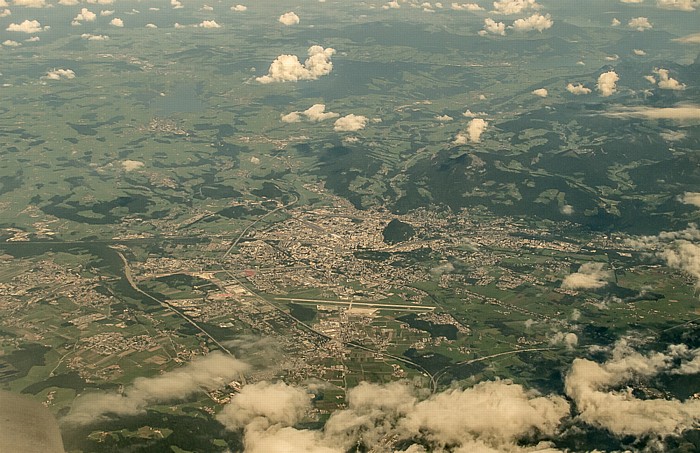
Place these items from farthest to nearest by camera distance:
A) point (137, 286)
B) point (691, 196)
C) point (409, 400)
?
1. point (691, 196)
2. point (137, 286)
3. point (409, 400)

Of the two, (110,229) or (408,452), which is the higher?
(408,452)

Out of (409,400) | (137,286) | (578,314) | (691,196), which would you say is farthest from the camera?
(691,196)

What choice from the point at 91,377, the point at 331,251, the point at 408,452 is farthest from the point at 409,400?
the point at 331,251

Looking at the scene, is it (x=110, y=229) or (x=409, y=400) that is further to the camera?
(x=110, y=229)

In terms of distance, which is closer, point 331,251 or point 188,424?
point 188,424

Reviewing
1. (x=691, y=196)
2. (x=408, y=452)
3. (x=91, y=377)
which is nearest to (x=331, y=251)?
(x=91, y=377)

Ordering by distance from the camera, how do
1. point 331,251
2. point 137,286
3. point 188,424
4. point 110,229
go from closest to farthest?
point 188,424
point 137,286
point 331,251
point 110,229

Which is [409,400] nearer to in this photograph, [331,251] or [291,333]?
[291,333]

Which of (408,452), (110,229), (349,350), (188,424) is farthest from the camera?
(110,229)

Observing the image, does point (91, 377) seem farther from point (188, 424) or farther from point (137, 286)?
point (137, 286)
